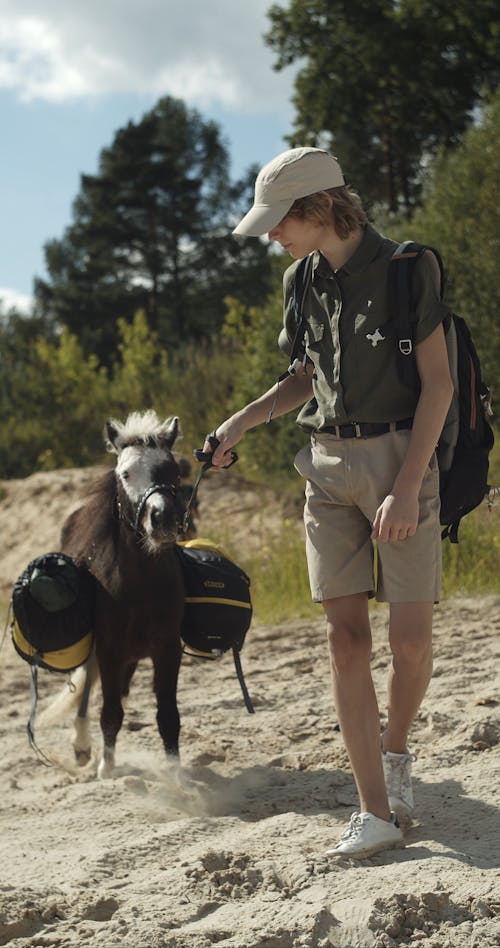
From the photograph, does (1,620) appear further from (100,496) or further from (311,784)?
(311,784)

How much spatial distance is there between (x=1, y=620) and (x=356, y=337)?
8.46 meters

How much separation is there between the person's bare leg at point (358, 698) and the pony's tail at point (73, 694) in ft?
9.11

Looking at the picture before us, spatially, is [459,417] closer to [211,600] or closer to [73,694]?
[211,600]

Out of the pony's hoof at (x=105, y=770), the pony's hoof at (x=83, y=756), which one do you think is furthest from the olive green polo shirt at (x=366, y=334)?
the pony's hoof at (x=83, y=756)

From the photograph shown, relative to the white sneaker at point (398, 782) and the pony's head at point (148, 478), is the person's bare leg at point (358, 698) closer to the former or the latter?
the white sneaker at point (398, 782)

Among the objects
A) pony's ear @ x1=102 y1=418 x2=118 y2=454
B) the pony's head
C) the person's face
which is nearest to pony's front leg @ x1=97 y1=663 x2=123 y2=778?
the pony's head

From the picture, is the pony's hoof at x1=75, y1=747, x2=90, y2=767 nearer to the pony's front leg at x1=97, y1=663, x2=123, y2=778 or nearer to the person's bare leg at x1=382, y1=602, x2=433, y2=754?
the pony's front leg at x1=97, y1=663, x2=123, y2=778

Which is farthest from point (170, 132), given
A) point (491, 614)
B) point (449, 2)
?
point (491, 614)

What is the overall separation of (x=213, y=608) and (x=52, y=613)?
828mm

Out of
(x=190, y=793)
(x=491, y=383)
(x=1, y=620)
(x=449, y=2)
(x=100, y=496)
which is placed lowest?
(x=190, y=793)

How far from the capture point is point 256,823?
4.38 m

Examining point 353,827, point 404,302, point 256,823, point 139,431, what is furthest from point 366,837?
point 139,431

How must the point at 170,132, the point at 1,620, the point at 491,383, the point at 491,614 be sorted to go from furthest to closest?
the point at 170,132
the point at 491,383
the point at 1,620
the point at 491,614

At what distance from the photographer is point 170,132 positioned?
43.6 m
